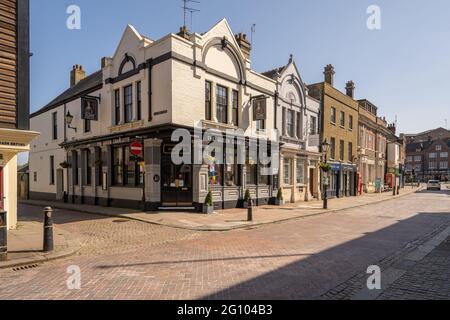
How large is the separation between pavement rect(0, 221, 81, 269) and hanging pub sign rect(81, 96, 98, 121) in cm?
880

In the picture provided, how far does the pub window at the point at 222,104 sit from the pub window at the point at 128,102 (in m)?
5.00

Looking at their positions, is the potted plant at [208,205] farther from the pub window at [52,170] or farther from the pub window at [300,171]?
the pub window at [52,170]

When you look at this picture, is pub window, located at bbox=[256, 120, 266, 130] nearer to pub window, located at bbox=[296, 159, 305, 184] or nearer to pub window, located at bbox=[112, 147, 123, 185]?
pub window, located at bbox=[296, 159, 305, 184]

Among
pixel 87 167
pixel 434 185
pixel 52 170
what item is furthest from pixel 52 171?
pixel 434 185

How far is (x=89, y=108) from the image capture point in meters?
18.0

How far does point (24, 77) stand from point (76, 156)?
438 inches

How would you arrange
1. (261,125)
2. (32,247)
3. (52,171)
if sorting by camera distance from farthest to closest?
(52,171) < (261,125) < (32,247)

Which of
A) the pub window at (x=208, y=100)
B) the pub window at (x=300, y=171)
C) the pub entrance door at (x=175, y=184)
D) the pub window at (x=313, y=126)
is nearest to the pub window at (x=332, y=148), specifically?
the pub window at (x=313, y=126)

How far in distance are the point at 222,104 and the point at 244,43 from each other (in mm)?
4957

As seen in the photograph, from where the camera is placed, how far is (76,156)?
2084cm

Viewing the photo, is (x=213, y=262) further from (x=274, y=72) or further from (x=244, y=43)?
(x=274, y=72)

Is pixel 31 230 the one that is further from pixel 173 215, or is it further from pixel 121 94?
pixel 121 94

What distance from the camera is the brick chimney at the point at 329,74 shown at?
28419 millimetres
